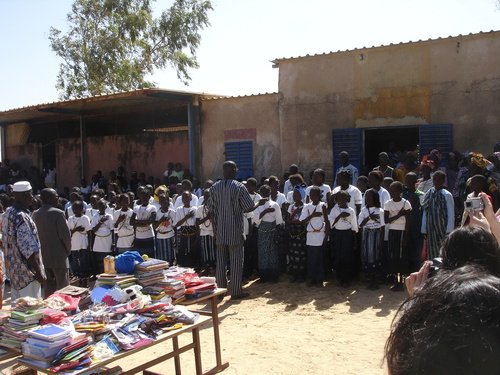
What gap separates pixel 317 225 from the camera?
25.1 feet

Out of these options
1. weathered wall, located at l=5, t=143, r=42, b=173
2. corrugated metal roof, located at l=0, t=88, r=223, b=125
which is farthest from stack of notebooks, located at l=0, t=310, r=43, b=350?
weathered wall, located at l=5, t=143, r=42, b=173

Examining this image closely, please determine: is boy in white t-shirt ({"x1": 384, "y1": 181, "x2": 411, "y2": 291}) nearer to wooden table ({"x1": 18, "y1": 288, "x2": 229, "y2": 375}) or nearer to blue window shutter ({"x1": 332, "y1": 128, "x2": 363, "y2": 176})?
wooden table ({"x1": 18, "y1": 288, "x2": 229, "y2": 375})

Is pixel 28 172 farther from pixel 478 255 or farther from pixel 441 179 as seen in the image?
pixel 478 255

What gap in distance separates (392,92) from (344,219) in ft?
13.6

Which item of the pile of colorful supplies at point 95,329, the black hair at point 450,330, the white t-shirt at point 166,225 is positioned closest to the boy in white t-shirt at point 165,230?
the white t-shirt at point 166,225

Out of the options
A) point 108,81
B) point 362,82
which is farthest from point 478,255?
point 108,81

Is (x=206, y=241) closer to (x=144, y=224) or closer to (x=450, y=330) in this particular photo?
(x=144, y=224)

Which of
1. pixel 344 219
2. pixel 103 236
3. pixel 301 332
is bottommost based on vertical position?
pixel 301 332

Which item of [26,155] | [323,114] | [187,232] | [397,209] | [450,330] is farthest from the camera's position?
[26,155]

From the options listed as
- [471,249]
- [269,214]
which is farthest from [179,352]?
[269,214]

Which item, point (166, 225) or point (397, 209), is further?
point (166, 225)

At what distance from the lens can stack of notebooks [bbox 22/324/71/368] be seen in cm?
322

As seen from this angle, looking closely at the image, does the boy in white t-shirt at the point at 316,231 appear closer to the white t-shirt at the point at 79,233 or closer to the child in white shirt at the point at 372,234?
the child in white shirt at the point at 372,234

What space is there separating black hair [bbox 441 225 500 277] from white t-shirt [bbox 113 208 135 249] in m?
7.08
